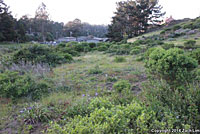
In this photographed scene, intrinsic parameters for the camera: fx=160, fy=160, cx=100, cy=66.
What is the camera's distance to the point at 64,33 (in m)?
68.6

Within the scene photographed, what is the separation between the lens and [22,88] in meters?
3.56

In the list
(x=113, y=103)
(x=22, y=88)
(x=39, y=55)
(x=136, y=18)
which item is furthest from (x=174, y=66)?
(x=136, y=18)

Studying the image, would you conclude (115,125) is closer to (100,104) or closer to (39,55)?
(100,104)

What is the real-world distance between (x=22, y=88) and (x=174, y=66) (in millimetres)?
3230

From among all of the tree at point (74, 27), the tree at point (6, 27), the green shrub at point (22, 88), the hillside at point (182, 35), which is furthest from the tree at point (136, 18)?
the green shrub at point (22, 88)

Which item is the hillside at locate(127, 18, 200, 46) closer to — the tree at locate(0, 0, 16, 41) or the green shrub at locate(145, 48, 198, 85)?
the green shrub at locate(145, 48, 198, 85)

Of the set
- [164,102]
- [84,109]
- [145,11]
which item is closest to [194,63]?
[164,102]

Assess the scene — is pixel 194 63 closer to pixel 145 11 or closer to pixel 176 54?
pixel 176 54

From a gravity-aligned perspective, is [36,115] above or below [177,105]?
below

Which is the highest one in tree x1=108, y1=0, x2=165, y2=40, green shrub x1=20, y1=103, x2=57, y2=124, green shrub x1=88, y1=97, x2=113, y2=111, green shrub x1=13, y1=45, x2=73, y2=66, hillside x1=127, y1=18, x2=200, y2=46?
tree x1=108, y1=0, x2=165, y2=40

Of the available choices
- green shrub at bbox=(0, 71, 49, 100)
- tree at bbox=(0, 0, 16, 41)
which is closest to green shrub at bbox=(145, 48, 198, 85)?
green shrub at bbox=(0, 71, 49, 100)

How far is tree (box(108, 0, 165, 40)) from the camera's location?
1281 inches

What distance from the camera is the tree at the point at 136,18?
107ft

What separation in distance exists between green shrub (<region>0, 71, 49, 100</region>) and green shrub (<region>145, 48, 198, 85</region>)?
2591mm
